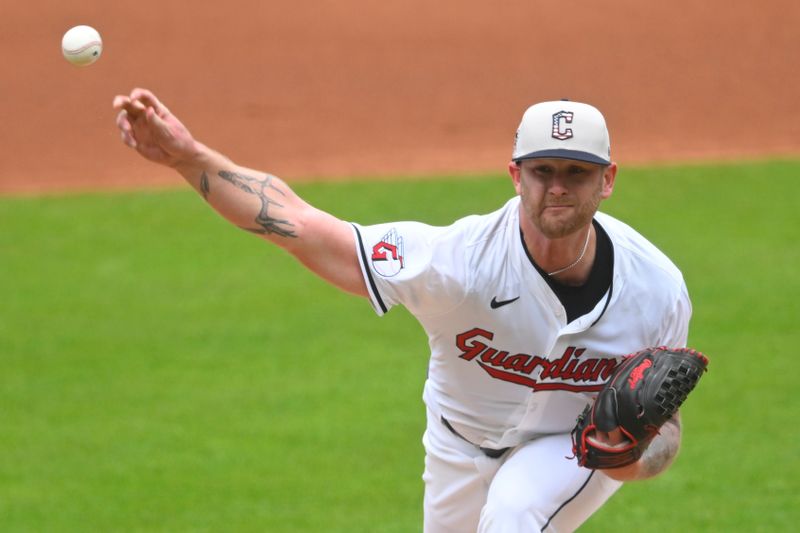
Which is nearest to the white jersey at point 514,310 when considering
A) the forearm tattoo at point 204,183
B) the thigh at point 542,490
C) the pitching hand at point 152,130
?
the thigh at point 542,490

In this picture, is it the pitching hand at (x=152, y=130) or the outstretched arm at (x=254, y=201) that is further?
the outstretched arm at (x=254, y=201)

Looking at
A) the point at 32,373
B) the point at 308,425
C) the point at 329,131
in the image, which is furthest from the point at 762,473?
the point at 329,131

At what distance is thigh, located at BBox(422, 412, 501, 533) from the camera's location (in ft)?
16.5

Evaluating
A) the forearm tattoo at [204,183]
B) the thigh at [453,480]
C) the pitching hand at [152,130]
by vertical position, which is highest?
the pitching hand at [152,130]

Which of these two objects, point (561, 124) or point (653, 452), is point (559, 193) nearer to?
point (561, 124)

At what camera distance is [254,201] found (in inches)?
178

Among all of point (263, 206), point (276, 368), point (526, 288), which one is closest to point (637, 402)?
point (526, 288)

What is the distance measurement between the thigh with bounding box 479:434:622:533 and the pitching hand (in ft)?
5.17

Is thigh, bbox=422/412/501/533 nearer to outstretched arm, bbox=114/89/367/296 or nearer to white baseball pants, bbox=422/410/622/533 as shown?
white baseball pants, bbox=422/410/622/533

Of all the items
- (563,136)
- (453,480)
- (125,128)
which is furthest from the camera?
(453,480)

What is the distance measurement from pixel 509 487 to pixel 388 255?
3.00 ft

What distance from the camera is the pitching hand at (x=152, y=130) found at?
417 cm

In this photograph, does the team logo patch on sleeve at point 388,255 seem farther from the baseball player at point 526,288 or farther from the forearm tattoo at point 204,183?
the forearm tattoo at point 204,183

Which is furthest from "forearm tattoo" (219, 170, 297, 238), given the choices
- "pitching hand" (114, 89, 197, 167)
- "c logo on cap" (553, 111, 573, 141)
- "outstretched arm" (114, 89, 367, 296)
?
"c logo on cap" (553, 111, 573, 141)
